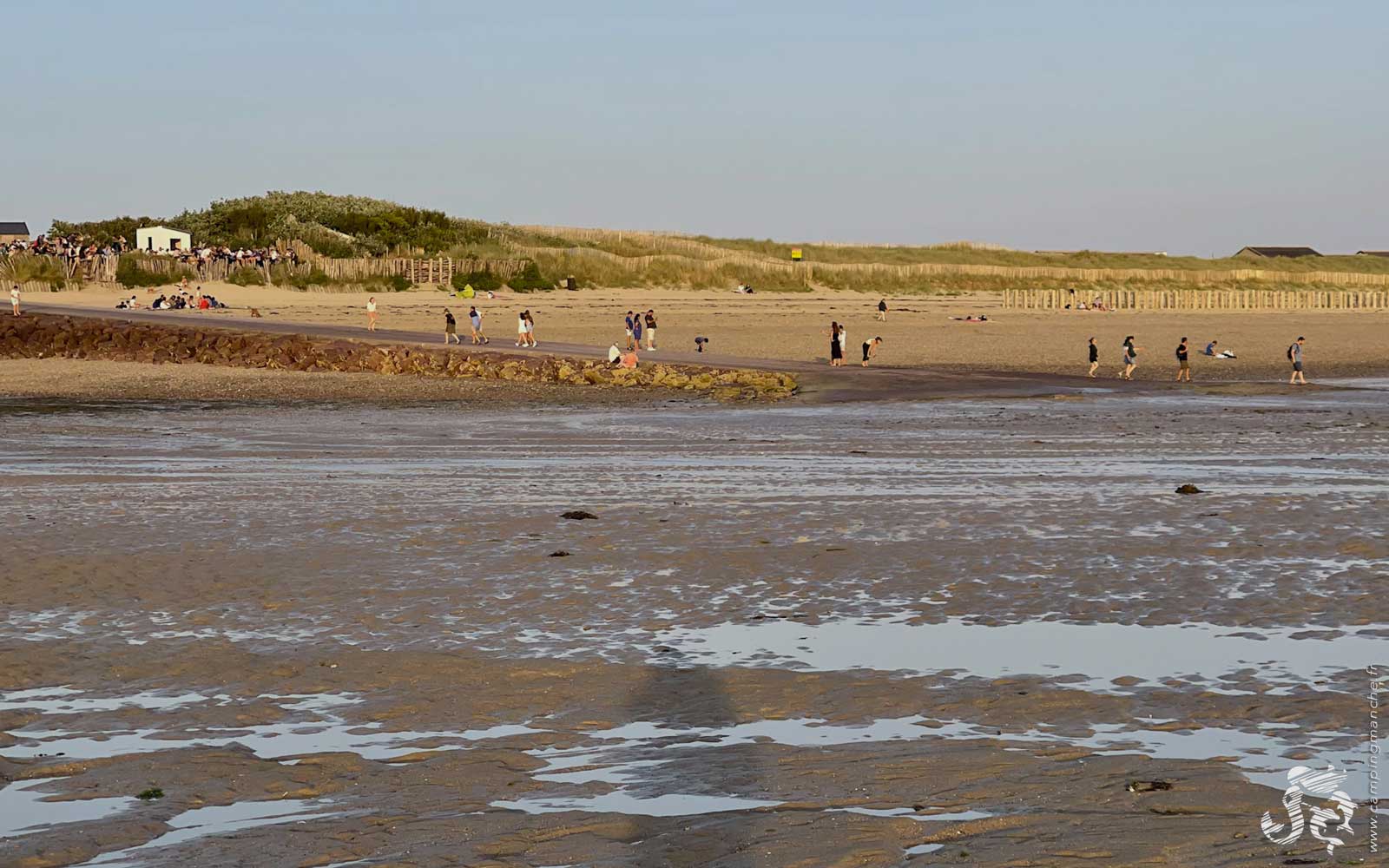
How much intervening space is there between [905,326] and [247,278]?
35054mm

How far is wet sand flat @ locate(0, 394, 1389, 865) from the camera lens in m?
6.28

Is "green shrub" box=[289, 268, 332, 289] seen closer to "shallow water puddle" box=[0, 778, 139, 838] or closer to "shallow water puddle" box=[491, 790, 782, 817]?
"shallow water puddle" box=[0, 778, 139, 838]

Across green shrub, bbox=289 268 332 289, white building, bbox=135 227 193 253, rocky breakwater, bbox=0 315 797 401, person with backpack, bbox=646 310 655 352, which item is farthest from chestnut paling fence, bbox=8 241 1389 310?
person with backpack, bbox=646 310 655 352

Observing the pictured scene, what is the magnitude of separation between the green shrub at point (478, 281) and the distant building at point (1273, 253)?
115611mm

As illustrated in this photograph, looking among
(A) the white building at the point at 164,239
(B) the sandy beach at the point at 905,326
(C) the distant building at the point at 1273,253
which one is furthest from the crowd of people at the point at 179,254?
(C) the distant building at the point at 1273,253

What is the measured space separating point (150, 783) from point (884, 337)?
5131 cm

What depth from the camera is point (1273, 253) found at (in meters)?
185

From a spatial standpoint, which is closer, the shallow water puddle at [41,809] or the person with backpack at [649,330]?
the shallow water puddle at [41,809]

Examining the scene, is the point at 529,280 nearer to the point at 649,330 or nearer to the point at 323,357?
the point at 649,330

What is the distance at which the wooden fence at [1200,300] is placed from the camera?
88875 mm

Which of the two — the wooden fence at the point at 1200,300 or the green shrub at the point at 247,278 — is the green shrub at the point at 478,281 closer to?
the green shrub at the point at 247,278

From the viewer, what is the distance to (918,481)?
61.5 ft

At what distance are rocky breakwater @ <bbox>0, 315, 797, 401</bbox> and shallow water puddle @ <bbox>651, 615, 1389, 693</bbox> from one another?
78.3 feet

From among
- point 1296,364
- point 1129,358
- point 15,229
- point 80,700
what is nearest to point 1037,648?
point 80,700
